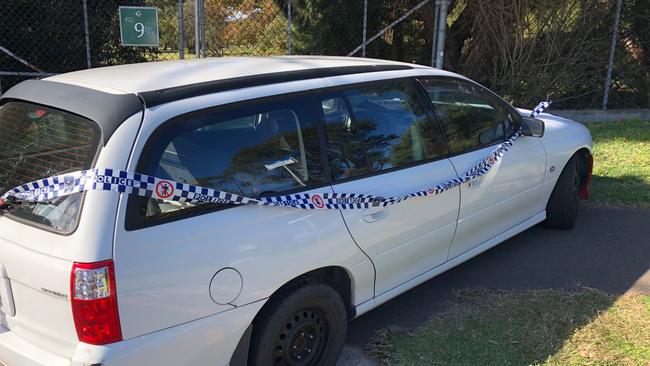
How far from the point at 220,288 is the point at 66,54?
794 cm

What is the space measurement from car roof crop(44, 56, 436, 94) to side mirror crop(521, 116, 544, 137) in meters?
1.54

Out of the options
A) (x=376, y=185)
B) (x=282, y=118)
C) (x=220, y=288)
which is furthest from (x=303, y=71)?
(x=220, y=288)

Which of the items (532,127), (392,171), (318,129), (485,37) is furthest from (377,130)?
(485,37)

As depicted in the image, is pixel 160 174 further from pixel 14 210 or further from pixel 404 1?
pixel 404 1

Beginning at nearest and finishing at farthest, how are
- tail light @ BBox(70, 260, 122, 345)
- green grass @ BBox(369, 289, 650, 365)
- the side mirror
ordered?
tail light @ BBox(70, 260, 122, 345), green grass @ BBox(369, 289, 650, 365), the side mirror

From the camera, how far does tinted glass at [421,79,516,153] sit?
384 centimetres

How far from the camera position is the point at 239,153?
2639mm

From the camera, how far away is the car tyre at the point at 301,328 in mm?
2652

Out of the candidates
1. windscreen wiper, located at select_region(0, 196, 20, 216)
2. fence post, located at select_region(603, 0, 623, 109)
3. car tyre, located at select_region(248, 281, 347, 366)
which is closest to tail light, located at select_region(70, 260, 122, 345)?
windscreen wiper, located at select_region(0, 196, 20, 216)

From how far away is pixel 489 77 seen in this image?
10.4 meters

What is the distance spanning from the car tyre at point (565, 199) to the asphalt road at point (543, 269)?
11cm

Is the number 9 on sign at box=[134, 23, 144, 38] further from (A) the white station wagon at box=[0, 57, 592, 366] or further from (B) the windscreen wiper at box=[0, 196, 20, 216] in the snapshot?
(B) the windscreen wiper at box=[0, 196, 20, 216]

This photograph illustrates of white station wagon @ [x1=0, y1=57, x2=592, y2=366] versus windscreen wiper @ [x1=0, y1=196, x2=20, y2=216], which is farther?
windscreen wiper @ [x1=0, y1=196, x2=20, y2=216]

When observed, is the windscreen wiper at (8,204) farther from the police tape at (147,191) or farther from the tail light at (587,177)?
the tail light at (587,177)
